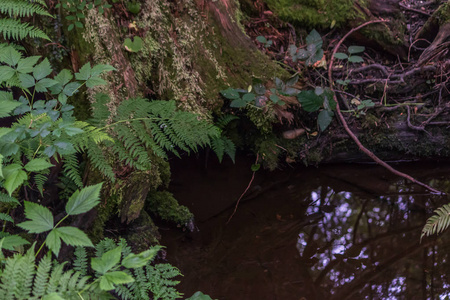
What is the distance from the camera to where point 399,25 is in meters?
4.34

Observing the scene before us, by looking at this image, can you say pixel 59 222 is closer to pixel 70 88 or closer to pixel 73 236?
pixel 73 236

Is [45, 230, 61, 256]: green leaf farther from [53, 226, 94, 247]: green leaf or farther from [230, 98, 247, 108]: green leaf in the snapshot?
[230, 98, 247, 108]: green leaf

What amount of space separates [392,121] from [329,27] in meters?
1.21

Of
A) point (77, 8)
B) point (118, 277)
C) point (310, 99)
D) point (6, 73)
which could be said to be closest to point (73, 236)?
point (118, 277)

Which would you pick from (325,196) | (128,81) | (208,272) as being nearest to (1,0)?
(128,81)

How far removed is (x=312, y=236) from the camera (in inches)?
133

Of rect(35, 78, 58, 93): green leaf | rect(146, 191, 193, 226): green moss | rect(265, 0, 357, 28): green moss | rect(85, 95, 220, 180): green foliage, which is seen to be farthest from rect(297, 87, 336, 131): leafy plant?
rect(35, 78, 58, 93): green leaf

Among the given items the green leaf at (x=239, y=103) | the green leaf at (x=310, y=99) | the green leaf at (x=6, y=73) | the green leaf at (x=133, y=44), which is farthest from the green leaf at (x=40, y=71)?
the green leaf at (x=310, y=99)

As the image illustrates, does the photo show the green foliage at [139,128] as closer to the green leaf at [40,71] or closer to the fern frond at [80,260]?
the green leaf at [40,71]

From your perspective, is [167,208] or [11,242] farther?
[167,208]

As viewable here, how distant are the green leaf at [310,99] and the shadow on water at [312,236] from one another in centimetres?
82

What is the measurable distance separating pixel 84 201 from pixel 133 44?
5.73 feet

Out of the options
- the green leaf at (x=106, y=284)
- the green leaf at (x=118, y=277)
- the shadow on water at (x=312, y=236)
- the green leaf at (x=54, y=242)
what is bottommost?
the shadow on water at (x=312, y=236)

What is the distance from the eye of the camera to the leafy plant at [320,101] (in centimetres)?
347
